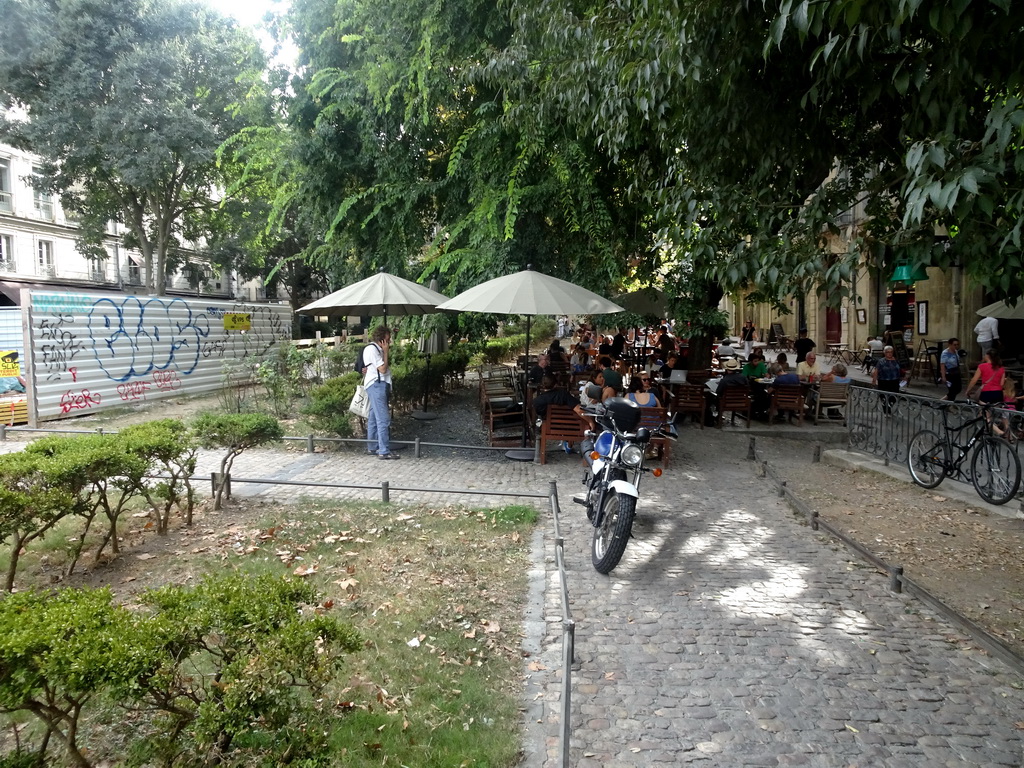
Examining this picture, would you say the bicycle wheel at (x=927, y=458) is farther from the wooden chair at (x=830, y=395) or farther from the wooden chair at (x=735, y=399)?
the wooden chair at (x=830, y=395)

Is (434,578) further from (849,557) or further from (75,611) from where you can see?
(849,557)

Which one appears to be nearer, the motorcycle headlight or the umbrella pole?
the motorcycle headlight

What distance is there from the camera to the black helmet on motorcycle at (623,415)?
554 centimetres

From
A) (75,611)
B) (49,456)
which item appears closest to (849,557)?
(75,611)

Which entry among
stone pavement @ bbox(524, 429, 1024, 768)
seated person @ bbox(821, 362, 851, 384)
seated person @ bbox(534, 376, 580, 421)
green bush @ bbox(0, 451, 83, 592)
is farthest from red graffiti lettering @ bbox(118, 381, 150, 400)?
seated person @ bbox(821, 362, 851, 384)

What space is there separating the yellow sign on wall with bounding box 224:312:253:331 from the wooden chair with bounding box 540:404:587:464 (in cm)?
1121

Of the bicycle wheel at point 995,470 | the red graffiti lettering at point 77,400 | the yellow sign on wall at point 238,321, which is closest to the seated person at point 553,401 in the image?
the bicycle wheel at point 995,470

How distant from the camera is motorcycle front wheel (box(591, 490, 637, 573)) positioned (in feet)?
16.3

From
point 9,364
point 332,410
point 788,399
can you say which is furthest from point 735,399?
point 9,364

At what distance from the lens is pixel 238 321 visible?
17.2m

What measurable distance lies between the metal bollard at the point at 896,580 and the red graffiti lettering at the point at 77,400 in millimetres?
12853

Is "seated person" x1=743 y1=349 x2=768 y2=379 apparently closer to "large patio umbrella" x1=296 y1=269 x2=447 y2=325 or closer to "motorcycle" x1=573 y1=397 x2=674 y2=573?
"large patio umbrella" x1=296 y1=269 x2=447 y2=325

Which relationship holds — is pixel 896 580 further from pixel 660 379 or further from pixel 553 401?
pixel 660 379

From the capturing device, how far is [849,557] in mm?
5617
